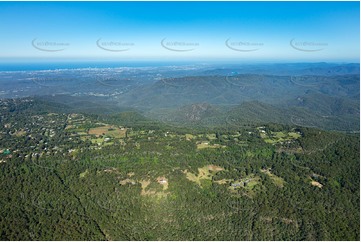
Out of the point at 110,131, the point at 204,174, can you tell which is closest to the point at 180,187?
the point at 204,174

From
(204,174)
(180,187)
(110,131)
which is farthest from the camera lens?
(110,131)

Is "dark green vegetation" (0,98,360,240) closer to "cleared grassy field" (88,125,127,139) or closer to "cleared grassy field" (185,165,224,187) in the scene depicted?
"cleared grassy field" (185,165,224,187)

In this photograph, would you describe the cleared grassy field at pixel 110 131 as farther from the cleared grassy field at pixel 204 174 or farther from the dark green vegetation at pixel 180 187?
the cleared grassy field at pixel 204 174

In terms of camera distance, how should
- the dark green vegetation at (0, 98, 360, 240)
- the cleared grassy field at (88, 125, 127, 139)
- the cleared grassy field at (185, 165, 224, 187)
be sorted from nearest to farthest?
the dark green vegetation at (0, 98, 360, 240) → the cleared grassy field at (185, 165, 224, 187) → the cleared grassy field at (88, 125, 127, 139)

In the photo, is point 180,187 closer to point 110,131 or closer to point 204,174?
point 204,174

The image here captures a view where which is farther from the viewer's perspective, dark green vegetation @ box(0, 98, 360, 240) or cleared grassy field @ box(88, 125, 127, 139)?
cleared grassy field @ box(88, 125, 127, 139)

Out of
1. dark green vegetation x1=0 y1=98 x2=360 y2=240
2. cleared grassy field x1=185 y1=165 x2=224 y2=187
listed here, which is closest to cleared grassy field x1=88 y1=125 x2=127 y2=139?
dark green vegetation x1=0 y1=98 x2=360 y2=240

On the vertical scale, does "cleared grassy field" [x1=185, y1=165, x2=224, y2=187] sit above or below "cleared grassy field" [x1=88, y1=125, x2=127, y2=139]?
below

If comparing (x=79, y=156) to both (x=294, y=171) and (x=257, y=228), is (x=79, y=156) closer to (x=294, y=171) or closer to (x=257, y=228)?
(x=257, y=228)
